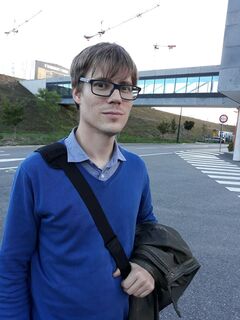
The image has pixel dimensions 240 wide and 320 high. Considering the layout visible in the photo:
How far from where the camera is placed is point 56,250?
1472mm

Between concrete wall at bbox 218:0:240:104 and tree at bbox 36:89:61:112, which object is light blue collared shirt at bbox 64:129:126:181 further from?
tree at bbox 36:89:61:112

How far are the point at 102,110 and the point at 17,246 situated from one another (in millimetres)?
672

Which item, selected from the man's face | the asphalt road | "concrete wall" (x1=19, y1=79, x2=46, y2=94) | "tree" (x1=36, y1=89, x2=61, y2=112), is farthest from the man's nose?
"concrete wall" (x1=19, y1=79, x2=46, y2=94)

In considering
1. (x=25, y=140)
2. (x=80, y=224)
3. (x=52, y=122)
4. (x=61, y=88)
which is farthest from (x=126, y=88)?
(x=61, y=88)

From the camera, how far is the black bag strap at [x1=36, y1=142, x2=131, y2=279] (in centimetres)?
143

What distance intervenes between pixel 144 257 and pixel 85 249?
0.96 ft

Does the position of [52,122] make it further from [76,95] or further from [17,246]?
[17,246]

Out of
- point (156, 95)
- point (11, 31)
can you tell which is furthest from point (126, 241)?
point (11, 31)

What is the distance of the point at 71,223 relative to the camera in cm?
143

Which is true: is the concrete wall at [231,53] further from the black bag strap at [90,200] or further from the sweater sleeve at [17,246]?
the sweater sleeve at [17,246]

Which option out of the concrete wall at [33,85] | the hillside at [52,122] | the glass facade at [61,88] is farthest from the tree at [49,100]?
the concrete wall at [33,85]

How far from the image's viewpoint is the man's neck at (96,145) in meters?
1.57

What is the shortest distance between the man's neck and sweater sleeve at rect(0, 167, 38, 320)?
0.30m

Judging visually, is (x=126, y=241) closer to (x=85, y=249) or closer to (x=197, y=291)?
(x=85, y=249)
